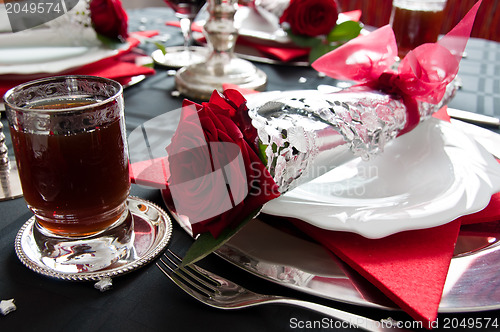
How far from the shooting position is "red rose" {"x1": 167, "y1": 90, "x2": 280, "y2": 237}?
12.2 inches

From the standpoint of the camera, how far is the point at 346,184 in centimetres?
45

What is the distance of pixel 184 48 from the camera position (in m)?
0.91

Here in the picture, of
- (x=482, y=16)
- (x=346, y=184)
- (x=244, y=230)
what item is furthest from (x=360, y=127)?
(x=482, y=16)

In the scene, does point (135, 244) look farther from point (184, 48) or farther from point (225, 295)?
point (184, 48)

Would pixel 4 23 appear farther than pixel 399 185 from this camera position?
Yes

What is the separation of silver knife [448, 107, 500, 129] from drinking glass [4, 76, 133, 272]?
19.6 inches

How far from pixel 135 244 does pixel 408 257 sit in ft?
0.72

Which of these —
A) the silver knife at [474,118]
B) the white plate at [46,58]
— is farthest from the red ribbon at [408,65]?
the white plate at [46,58]

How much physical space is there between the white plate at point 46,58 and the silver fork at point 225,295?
464mm

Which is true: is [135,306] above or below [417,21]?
below

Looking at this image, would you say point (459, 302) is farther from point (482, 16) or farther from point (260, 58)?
point (482, 16)

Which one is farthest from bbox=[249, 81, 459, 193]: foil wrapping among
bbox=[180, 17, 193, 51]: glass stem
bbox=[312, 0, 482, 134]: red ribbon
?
bbox=[180, 17, 193, 51]: glass stem

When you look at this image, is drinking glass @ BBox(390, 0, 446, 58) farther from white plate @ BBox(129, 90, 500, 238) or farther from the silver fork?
the silver fork

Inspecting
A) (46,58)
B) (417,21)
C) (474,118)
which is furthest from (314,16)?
(46,58)
